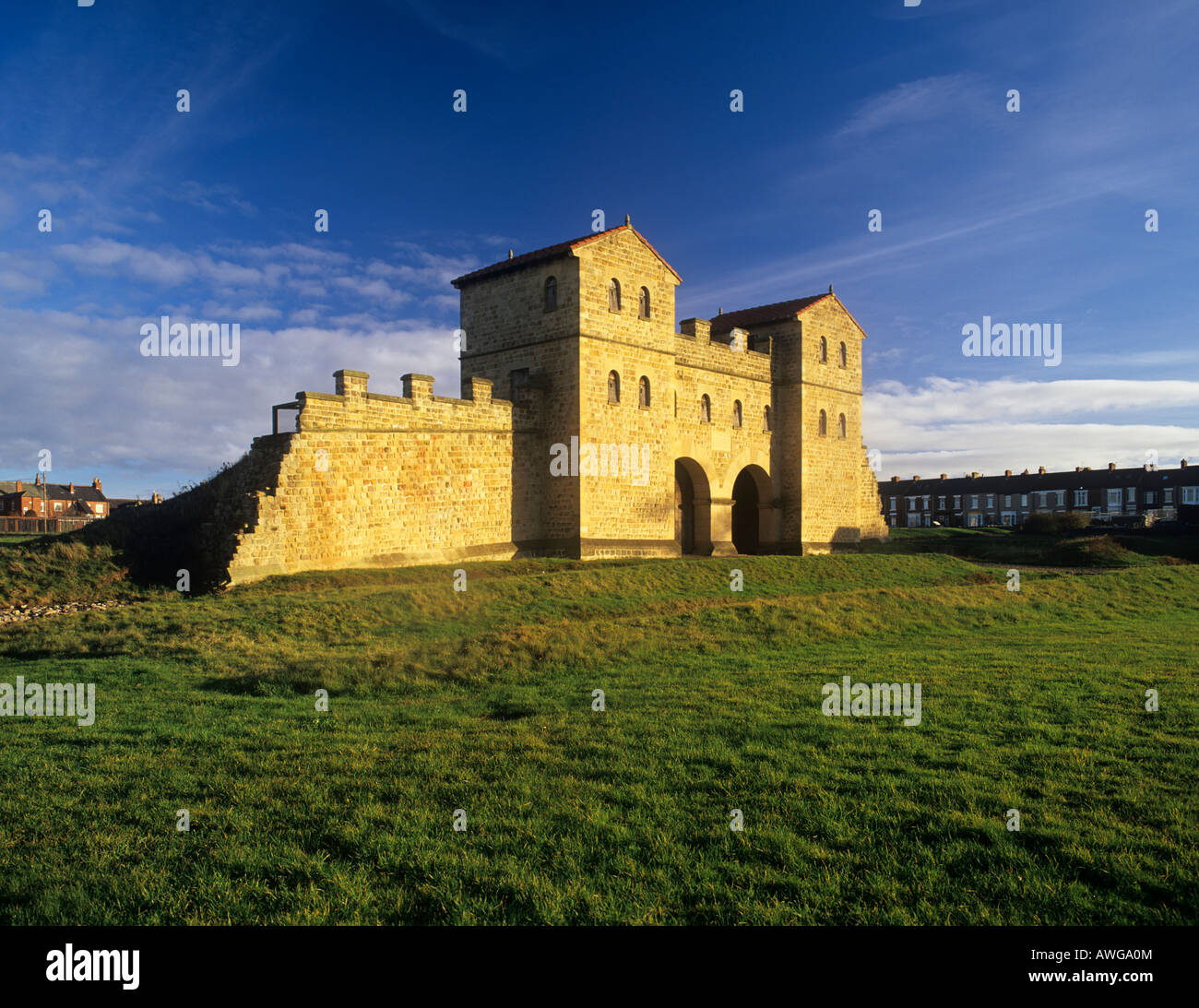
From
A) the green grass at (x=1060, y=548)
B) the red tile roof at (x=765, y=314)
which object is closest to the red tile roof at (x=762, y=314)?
the red tile roof at (x=765, y=314)

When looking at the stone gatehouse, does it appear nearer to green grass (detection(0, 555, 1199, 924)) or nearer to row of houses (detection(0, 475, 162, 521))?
green grass (detection(0, 555, 1199, 924))

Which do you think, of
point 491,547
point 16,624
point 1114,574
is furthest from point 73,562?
point 1114,574

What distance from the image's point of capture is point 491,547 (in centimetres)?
2516

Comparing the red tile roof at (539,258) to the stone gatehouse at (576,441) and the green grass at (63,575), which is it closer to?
the stone gatehouse at (576,441)

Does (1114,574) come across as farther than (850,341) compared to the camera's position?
No

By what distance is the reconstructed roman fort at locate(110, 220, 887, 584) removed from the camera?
21.0m

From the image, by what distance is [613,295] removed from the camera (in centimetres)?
2694

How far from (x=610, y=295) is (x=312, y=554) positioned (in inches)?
494

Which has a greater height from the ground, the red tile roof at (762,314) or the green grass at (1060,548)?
the red tile roof at (762,314)

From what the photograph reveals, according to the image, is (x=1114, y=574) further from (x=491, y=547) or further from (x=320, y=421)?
(x=320, y=421)

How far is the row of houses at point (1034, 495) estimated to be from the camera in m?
78.3

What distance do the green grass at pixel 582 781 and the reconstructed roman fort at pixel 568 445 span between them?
21.5 ft

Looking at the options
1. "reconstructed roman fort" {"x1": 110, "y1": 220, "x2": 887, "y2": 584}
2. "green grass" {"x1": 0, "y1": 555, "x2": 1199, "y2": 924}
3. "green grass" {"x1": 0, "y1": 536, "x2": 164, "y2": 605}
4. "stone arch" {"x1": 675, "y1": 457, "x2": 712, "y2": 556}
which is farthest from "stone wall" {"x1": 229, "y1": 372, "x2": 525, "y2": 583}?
"stone arch" {"x1": 675, "y1": 457, "x2": 712, "y2": 556}

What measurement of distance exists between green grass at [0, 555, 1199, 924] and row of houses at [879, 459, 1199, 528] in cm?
7151
